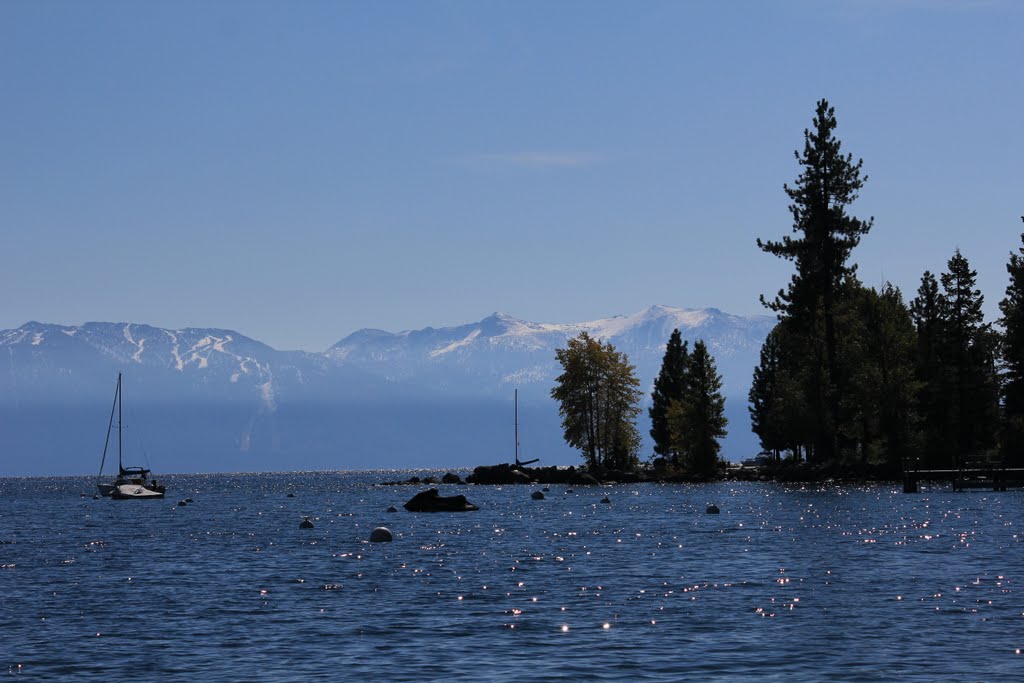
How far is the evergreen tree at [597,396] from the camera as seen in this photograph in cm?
15788

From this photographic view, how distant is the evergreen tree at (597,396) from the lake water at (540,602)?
76.2 metres

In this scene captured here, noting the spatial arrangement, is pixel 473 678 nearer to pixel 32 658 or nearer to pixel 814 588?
pixel 32 658

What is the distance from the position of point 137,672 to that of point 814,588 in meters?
22.5

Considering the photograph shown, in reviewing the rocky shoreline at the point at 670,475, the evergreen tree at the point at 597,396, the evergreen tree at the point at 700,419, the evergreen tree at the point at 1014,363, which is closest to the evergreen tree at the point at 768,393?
the rocky shoreline at the point at 670,475

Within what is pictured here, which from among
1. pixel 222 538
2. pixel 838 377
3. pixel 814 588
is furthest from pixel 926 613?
pixel 838 377

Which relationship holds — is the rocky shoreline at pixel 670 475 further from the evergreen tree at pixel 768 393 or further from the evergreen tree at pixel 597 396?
the evergreen tree at pixel 768 393

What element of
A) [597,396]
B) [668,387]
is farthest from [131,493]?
[668,387]

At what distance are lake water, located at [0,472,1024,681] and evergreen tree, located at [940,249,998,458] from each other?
40341 mm

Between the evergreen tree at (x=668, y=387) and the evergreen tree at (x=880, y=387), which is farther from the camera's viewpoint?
the evergreen tree at (x=668, y=387)

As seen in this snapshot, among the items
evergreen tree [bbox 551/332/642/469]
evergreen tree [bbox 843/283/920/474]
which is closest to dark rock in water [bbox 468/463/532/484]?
evergreen tree [bbox 551/332/642/469]

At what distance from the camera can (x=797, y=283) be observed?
127 meters

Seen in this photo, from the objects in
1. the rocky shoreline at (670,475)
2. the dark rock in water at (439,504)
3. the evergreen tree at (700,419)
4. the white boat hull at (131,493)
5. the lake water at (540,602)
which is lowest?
the lake water at (540,602)

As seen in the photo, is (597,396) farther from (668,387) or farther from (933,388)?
(933,388)

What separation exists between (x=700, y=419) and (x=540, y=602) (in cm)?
11165
